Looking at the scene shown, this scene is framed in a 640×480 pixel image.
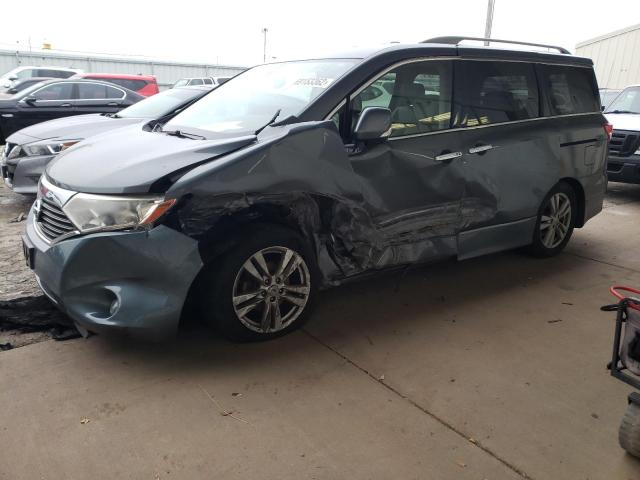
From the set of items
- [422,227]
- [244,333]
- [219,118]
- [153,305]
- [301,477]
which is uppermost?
[219,118]

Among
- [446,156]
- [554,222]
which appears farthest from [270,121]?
[554,222]

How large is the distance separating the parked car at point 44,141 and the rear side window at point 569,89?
3.20m

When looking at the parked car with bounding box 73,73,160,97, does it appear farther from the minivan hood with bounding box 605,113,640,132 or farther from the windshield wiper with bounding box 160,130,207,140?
the windshield wiper with bounding box 160,130,207,140

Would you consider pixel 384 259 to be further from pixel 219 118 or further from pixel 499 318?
pixel 219 118

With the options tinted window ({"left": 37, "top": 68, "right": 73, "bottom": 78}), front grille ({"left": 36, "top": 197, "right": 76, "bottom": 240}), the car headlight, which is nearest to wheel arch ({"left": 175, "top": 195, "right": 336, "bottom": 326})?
the car headlight

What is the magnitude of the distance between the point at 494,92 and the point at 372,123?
147 centimetres

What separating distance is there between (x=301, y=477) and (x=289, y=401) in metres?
0.54

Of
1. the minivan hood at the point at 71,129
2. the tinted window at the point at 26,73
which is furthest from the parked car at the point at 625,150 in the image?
the tinted window at the point at 26,73

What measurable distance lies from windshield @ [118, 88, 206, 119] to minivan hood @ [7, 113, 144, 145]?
0.27 metres

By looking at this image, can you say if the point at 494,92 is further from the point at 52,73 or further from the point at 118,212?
the point at 52,73

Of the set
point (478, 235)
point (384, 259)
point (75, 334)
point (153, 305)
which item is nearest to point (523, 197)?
point (478, 235)

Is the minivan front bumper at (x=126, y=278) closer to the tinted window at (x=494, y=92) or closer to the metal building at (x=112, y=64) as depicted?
the tinted window at (x=494, y=92)

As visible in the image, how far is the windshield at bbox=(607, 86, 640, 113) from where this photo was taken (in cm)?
901

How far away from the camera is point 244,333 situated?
10.2 ft
